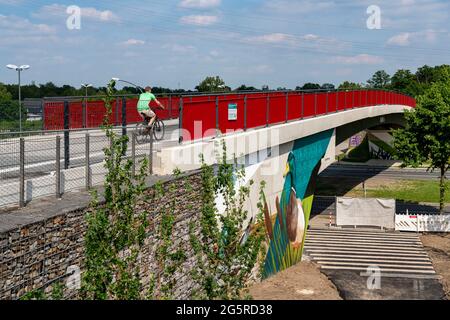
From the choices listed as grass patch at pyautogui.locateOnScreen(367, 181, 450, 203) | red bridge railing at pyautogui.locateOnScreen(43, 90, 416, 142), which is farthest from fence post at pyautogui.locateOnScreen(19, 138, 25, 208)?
grass patch at pyautogui.locateOnScreen(367, 181, 450, 203)

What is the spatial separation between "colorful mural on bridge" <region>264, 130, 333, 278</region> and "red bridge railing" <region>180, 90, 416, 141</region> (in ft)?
3.78

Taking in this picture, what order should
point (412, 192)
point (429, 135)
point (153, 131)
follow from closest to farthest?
point (153, 131), point (429, 135), point (412, 192)

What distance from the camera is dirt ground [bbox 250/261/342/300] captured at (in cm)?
1916

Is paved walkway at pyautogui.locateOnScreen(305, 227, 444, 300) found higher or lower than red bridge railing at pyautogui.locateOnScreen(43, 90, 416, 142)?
lower

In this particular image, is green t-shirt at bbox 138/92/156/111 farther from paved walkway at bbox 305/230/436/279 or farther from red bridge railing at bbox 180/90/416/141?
paved walkway at bbox 305/230/436/279

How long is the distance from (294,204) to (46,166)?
42.6 ft

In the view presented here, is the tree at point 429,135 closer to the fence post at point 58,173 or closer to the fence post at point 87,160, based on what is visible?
the fence post at point 87,160

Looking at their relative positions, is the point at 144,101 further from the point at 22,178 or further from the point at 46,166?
the point at 22,178

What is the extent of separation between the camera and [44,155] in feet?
32.5

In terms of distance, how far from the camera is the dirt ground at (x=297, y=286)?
19156 millimetres

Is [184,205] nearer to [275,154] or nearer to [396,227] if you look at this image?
[275,154]

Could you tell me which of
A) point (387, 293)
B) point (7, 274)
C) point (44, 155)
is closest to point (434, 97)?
point (387, 293)

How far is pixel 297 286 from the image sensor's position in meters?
20.8

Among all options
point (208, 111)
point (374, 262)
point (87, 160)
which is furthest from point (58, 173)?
point (374, 262)
